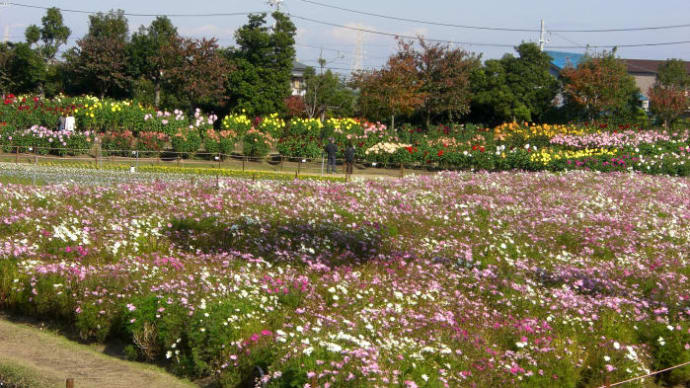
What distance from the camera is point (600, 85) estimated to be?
41062 millimetres

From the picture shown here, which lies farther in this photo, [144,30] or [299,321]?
[144,30]

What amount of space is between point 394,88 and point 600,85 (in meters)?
13.2

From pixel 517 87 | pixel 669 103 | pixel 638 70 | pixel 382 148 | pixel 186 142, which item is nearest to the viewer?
pixel 186 142

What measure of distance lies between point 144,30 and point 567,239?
126 feet

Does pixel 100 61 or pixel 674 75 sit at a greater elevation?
pixel 674 75

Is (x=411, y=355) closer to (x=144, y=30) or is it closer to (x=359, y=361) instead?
(x=359, y=361)

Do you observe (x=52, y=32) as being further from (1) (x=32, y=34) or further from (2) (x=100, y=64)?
(2) (x=100, y=64)

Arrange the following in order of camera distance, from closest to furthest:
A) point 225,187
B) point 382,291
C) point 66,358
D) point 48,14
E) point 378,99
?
1. point 66,358
2. point 382,291
3. point 225,187
4. point 378,99
5. point 48,14

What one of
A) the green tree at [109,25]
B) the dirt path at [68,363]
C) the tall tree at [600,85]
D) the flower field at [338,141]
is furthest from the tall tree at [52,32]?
the dirt path at [68,363]

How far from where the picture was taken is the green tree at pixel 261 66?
44.5 meters

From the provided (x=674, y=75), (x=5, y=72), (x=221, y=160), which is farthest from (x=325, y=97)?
(x=674, y=75)

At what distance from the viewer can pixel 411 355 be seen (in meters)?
6.82

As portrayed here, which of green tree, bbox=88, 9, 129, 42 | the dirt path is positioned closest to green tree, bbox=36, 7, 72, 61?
green tree, bbox=88, 9, 129, 42

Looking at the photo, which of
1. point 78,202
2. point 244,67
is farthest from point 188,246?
point 244,67
